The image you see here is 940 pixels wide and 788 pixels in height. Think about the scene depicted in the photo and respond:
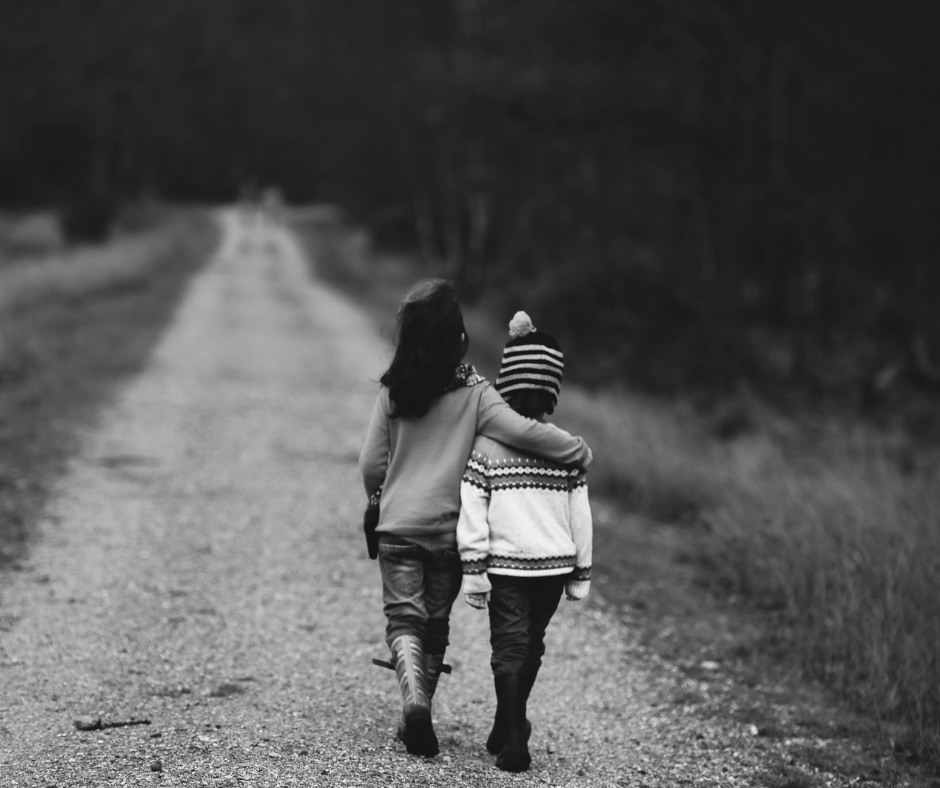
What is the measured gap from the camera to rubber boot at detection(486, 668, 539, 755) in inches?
148

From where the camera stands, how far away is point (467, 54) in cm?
2123

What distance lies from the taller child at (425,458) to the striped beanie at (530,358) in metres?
0.12

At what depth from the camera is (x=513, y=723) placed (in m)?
3.71

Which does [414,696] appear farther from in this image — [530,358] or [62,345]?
[62,345]

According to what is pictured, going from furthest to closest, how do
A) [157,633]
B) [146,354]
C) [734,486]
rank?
[146,354]
[734,486]
[157,633]

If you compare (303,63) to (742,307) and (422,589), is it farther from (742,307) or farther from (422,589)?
(422,589)

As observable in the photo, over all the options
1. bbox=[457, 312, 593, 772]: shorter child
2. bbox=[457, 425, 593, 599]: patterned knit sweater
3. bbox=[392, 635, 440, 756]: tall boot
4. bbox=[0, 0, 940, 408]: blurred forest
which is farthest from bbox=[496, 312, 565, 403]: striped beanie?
bbox=[0, 0, 940, 408]: blurred forest

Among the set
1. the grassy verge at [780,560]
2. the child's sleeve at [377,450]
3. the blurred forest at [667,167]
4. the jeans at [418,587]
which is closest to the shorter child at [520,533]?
the jeans at [418,587]

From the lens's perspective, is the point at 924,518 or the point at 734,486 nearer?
the point at 924,518

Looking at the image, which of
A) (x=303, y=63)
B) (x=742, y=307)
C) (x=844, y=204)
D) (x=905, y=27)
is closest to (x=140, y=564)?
(x=905, y=27)

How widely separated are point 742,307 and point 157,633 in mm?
16838

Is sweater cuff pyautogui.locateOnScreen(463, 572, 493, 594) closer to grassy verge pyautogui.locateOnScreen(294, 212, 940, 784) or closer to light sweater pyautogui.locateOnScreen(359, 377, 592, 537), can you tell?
light sweater pyautogui.locateOnScreen(359, 377, 592, 537)

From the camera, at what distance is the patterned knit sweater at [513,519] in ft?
11.9

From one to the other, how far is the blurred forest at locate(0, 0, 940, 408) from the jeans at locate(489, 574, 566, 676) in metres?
10.8
